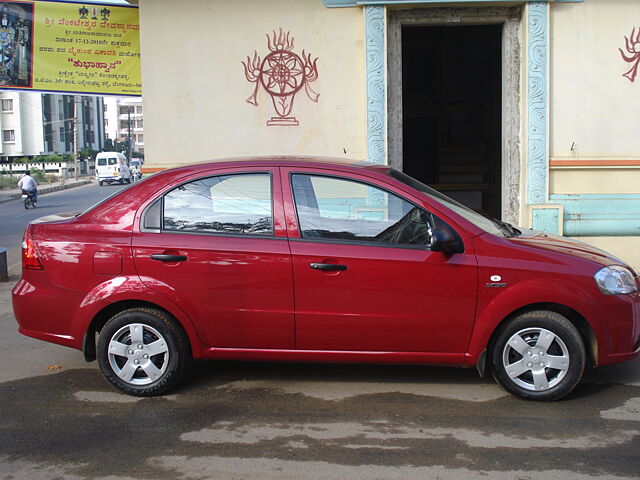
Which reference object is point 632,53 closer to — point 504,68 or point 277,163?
point 504,68

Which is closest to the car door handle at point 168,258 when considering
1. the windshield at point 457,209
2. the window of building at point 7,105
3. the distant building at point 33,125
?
the windshield at point 457,209

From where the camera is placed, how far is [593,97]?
947cm

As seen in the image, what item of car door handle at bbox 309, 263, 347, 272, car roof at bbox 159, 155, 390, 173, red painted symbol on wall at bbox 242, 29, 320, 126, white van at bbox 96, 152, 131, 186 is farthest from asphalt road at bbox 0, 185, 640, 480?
white van at bbox 96, 152, 131, 186

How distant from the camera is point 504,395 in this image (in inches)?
197

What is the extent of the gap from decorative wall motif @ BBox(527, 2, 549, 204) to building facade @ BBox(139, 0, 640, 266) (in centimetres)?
1

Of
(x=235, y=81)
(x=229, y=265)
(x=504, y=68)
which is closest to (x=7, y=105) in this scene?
(x=235, y=81)

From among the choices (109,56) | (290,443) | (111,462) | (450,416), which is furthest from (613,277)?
(109,56)

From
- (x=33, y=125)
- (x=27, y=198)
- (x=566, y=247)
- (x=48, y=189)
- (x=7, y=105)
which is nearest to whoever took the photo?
(x=566, y=247)

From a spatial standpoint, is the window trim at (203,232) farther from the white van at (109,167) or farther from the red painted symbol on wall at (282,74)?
the white van at (109,167)

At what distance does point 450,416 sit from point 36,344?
409 centimetres

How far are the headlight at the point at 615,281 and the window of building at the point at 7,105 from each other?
7416 centimetres

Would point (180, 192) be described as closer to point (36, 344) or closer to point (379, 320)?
point (379, 320)

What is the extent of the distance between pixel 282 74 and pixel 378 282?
5652 mm

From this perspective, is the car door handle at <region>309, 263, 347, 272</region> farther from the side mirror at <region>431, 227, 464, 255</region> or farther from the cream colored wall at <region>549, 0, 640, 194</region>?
the cream colored wall at <region>549, 0, 640, 194</region>
